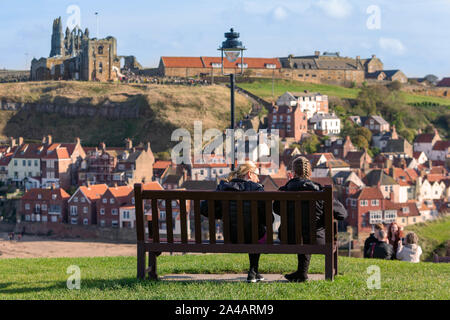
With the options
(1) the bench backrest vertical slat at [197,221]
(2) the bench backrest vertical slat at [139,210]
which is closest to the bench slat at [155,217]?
(2) the bench backrest vertical slat at [139,210]

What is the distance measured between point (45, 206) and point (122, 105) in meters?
36.0

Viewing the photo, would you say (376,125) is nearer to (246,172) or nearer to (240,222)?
(246,172)

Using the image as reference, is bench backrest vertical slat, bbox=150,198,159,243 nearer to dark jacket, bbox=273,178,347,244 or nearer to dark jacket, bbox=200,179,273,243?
dark jacket, bbox=200,179,273,243

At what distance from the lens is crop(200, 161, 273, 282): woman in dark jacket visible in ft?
28.7

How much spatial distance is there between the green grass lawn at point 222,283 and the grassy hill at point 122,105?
6495 cm

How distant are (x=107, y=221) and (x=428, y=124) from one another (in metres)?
56.5

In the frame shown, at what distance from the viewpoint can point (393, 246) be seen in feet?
43.3

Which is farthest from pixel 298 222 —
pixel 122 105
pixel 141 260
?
pixel 122 105

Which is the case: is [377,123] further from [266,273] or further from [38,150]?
[266,273]

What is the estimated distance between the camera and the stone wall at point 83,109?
86812mm

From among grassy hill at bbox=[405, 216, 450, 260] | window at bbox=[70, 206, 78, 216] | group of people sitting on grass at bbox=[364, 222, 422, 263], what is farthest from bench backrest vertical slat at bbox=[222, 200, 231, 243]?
window at bbox=[70, 206, 78, 216]

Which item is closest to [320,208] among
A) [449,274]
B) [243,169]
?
[243,169]

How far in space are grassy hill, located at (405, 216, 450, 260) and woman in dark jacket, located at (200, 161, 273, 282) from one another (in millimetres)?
34779

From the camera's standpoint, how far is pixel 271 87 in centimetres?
10119
